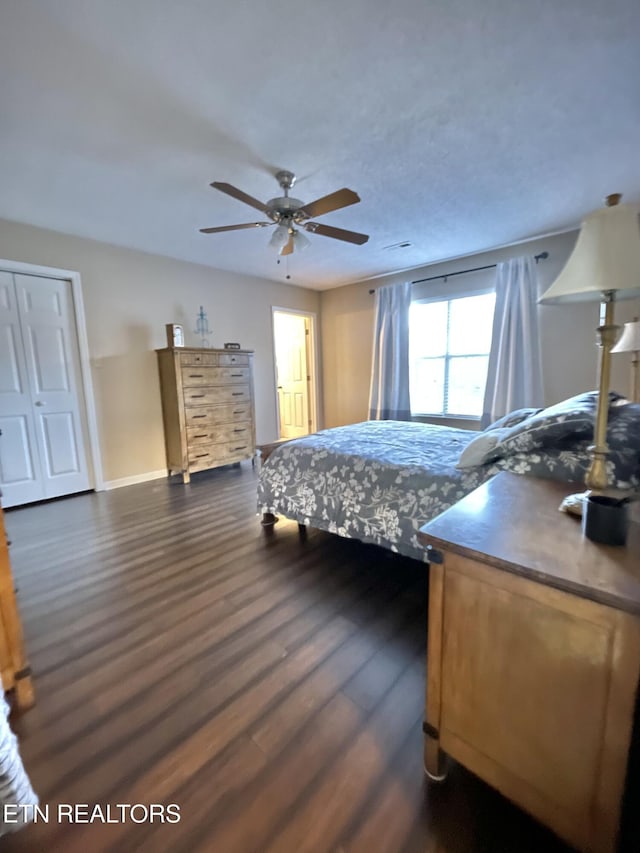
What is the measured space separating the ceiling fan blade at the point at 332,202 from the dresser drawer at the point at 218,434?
2.52 m

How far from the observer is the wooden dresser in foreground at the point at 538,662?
69cm

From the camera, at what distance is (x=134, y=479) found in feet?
13.1

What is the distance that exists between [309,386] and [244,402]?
68.5 inches

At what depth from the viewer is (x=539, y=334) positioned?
3838mm

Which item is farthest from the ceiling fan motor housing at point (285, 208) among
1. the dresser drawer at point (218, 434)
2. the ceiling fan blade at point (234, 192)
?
the dresser drawer at point (218, 434)

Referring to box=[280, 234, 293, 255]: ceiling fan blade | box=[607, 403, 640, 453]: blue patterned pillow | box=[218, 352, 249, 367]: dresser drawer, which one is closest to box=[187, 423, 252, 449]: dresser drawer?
box=[218, 352, 249, 367]: dresser drawer

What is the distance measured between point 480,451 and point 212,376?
10.4 feet

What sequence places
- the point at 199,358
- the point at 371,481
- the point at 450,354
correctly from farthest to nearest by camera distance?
the point at 450,354
the point at 199,358
the point at 371,481

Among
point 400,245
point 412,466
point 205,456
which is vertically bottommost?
point 205,456

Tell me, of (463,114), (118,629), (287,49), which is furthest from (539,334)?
(118,629)

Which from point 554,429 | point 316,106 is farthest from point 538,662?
point 316,106

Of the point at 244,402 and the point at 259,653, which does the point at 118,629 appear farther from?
the point at 244,402

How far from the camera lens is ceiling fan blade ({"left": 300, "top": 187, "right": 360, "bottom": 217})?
199 cm

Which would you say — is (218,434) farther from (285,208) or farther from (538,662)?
(538,662)
